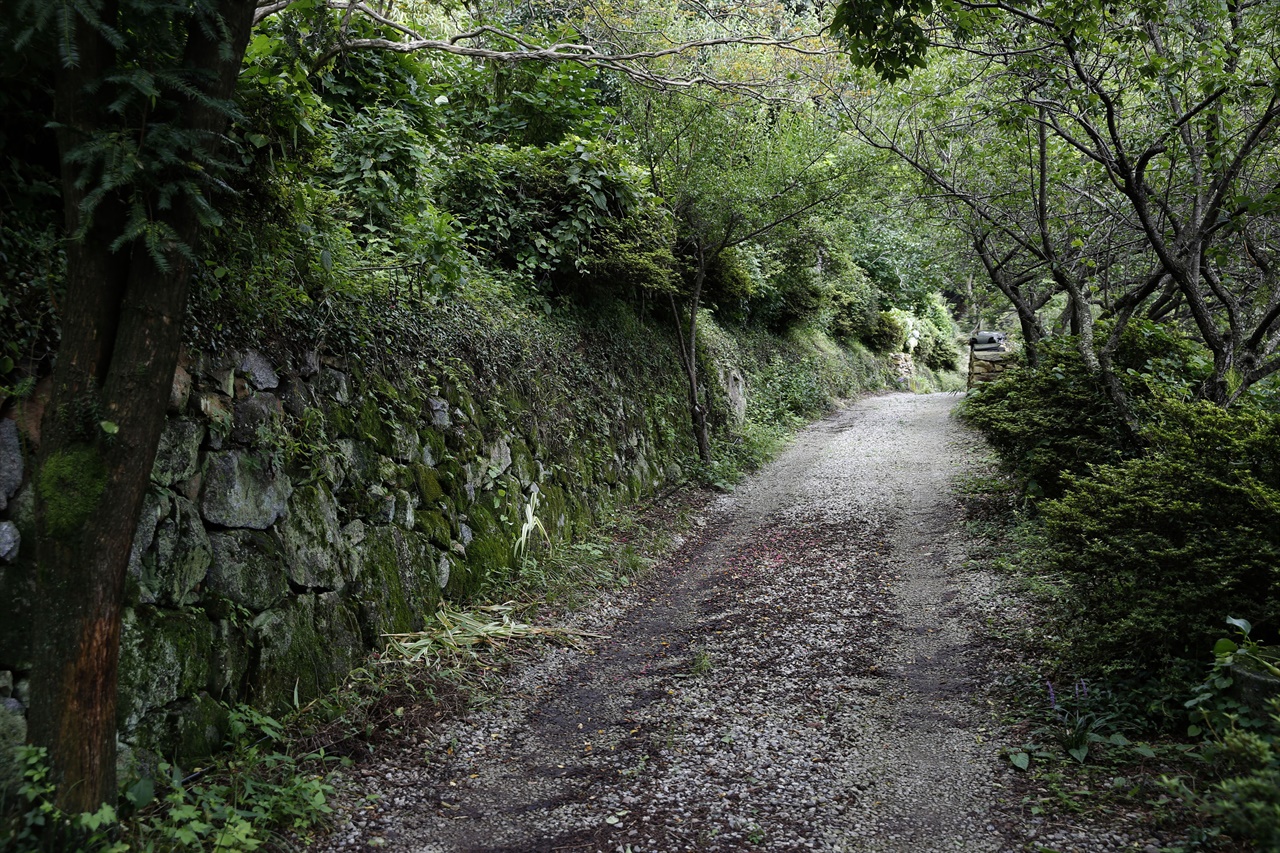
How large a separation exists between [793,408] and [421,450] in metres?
12.8

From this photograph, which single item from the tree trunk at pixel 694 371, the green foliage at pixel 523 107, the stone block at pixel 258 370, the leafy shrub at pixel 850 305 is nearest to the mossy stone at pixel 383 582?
the stone block at pixel 258 370

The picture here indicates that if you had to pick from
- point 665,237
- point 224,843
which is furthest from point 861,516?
point 224,843

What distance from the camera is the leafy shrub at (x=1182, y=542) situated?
12.5 ft

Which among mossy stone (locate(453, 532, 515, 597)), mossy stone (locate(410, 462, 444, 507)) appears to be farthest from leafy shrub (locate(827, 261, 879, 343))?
mossy stone (locate(410, 462, 444, 507))

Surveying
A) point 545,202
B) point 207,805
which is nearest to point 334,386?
point 207,805

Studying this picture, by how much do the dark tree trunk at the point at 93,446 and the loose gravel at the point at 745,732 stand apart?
1.23 meters

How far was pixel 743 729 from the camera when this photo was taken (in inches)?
175

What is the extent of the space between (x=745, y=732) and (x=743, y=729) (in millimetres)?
43

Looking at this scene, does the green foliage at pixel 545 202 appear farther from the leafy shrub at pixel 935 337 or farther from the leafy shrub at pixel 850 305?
the leafy shrub at pixel 935 337

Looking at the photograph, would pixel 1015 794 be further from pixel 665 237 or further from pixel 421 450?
pixel 665 237

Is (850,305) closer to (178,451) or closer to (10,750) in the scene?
(178,451)

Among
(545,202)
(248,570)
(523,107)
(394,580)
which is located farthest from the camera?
(523,107)

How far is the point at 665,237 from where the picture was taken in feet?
33.7

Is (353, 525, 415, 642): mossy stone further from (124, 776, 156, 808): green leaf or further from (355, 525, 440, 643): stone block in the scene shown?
(124, 776, 156, 808): green leaf
